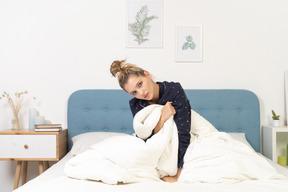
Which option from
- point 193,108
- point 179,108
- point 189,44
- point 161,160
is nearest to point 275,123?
point 193,108

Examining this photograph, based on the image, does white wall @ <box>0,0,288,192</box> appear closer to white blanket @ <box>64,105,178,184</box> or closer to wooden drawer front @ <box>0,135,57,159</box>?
wooden drawer front @ <box>0,135,57,159</box>

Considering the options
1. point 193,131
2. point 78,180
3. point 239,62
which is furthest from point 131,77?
point 239,62

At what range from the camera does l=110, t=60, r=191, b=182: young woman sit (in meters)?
1.69

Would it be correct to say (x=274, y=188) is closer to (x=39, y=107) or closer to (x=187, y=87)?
(x=187, y=87)

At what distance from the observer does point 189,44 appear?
296 centimetres

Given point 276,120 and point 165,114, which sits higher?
point 165,114

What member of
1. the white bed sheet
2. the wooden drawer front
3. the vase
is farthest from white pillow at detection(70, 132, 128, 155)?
the white bed sheet

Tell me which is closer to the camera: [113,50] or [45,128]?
[45,128]

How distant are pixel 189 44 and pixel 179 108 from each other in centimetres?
138

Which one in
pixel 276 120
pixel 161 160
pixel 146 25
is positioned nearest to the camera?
pixel 161 160

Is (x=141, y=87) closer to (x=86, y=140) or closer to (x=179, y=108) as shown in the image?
(x=179, y=108)

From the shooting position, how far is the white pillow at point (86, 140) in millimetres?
2472

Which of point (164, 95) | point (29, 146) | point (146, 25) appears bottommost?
point (29, 146)

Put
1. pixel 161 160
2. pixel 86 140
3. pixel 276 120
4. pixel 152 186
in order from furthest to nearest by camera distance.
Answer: pixel 276 120
pixel 86 140
pixel 161 160
pixel 152 186
